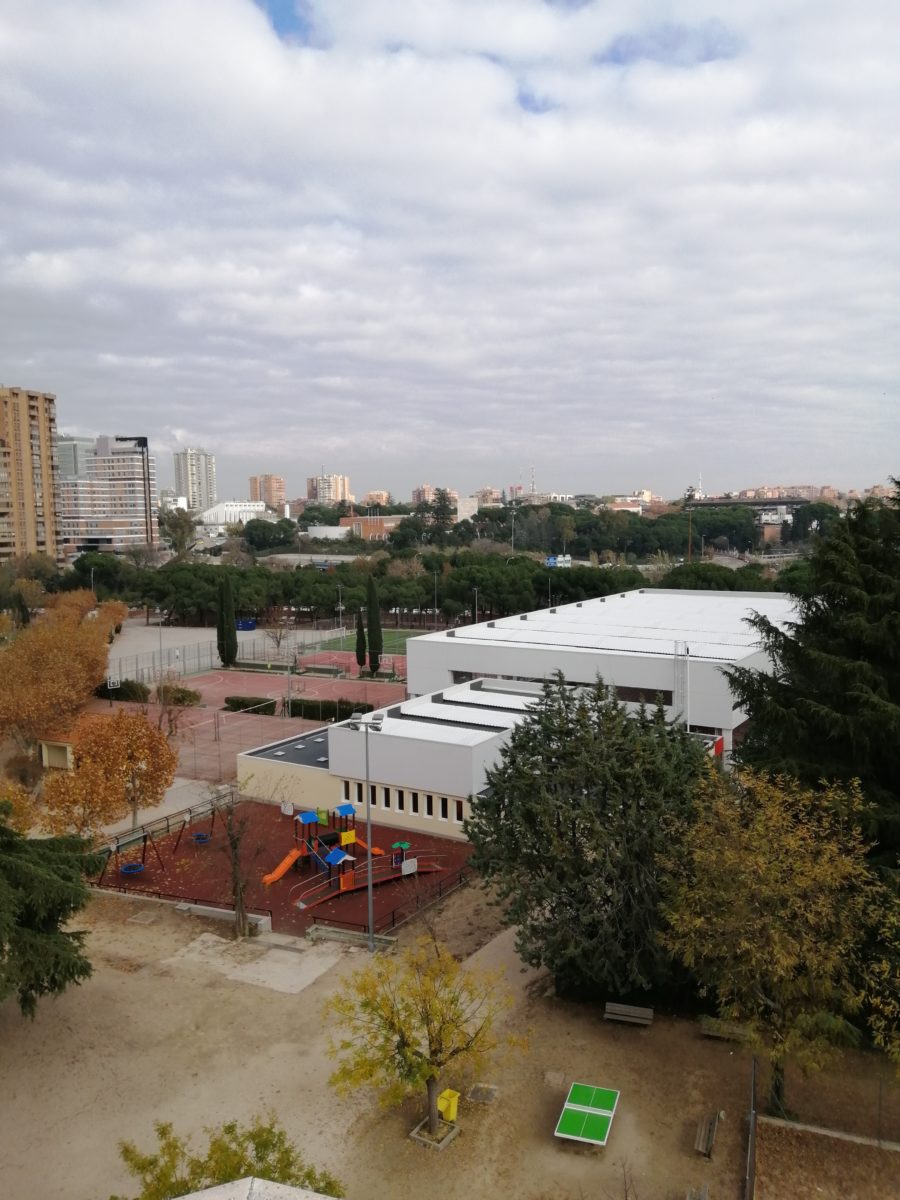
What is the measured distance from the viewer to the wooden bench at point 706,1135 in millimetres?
11516

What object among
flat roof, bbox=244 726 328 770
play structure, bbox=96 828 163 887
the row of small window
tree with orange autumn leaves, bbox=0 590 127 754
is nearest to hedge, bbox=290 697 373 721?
flat roof, bbox=244 726 328 770

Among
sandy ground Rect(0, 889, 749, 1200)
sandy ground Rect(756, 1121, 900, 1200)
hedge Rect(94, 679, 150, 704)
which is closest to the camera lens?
sandy ground Rect(756, 1121, 900, 1200)

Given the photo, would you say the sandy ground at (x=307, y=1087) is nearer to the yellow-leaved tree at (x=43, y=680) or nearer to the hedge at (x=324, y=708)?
the yellow-leaved tree at (x=43, y=680)

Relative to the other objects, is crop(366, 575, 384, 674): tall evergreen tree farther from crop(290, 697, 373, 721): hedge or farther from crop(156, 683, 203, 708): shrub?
crop(156, 683, 203, 708): shrub

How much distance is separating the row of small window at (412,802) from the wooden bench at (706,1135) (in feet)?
43.0

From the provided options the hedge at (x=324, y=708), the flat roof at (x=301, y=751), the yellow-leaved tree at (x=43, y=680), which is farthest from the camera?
the hedge at (x=324, y=708)

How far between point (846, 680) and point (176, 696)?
3398cm

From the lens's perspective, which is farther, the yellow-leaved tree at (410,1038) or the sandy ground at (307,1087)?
the yellow-leaved tree at (410,1038)

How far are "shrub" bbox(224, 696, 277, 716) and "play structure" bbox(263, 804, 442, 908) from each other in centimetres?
1771

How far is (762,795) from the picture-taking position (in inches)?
494

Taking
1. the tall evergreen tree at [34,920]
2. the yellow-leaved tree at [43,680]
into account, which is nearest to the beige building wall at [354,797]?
the yellow-leaved tree at [43,680]

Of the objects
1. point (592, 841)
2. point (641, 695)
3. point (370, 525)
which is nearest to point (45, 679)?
point (641, 695)

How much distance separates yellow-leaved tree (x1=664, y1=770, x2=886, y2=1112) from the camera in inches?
445

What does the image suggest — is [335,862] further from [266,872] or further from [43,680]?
[43,680]
